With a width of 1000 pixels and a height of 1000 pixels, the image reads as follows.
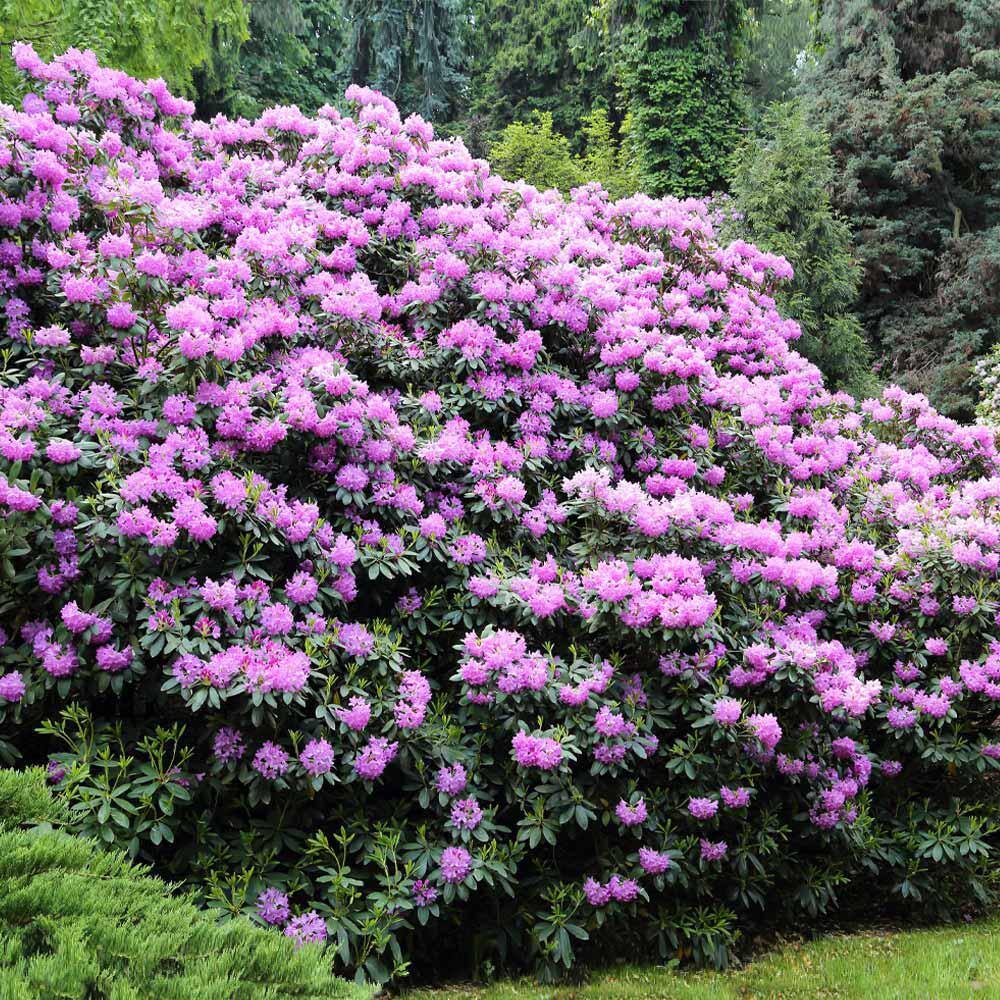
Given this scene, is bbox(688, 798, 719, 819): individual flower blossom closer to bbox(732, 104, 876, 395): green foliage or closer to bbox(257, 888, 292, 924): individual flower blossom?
bbox(257, 888, 292, 924): individual flower blossom

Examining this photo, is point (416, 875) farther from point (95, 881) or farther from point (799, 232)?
point (799, 232)

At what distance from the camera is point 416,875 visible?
3.28m

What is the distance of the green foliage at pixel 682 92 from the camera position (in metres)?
15.4

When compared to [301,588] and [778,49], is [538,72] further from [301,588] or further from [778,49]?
[301,588]

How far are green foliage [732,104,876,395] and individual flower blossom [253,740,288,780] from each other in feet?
23.7

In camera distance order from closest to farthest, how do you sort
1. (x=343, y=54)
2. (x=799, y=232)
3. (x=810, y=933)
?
1. (x=810, y=933)
2. (x=799, y=232)
3. (x=343, y=54)

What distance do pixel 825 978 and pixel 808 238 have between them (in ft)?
24.6

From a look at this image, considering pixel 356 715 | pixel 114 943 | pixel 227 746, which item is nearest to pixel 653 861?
pixel 356 715

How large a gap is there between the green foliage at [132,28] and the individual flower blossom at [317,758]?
266 inches

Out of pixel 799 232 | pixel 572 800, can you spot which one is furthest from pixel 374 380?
pixel 799 232

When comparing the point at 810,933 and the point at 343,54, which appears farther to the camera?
the point at 343,54

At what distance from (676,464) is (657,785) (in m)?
1.73

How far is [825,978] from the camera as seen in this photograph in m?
3.59

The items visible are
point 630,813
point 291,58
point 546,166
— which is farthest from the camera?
point 291,58
